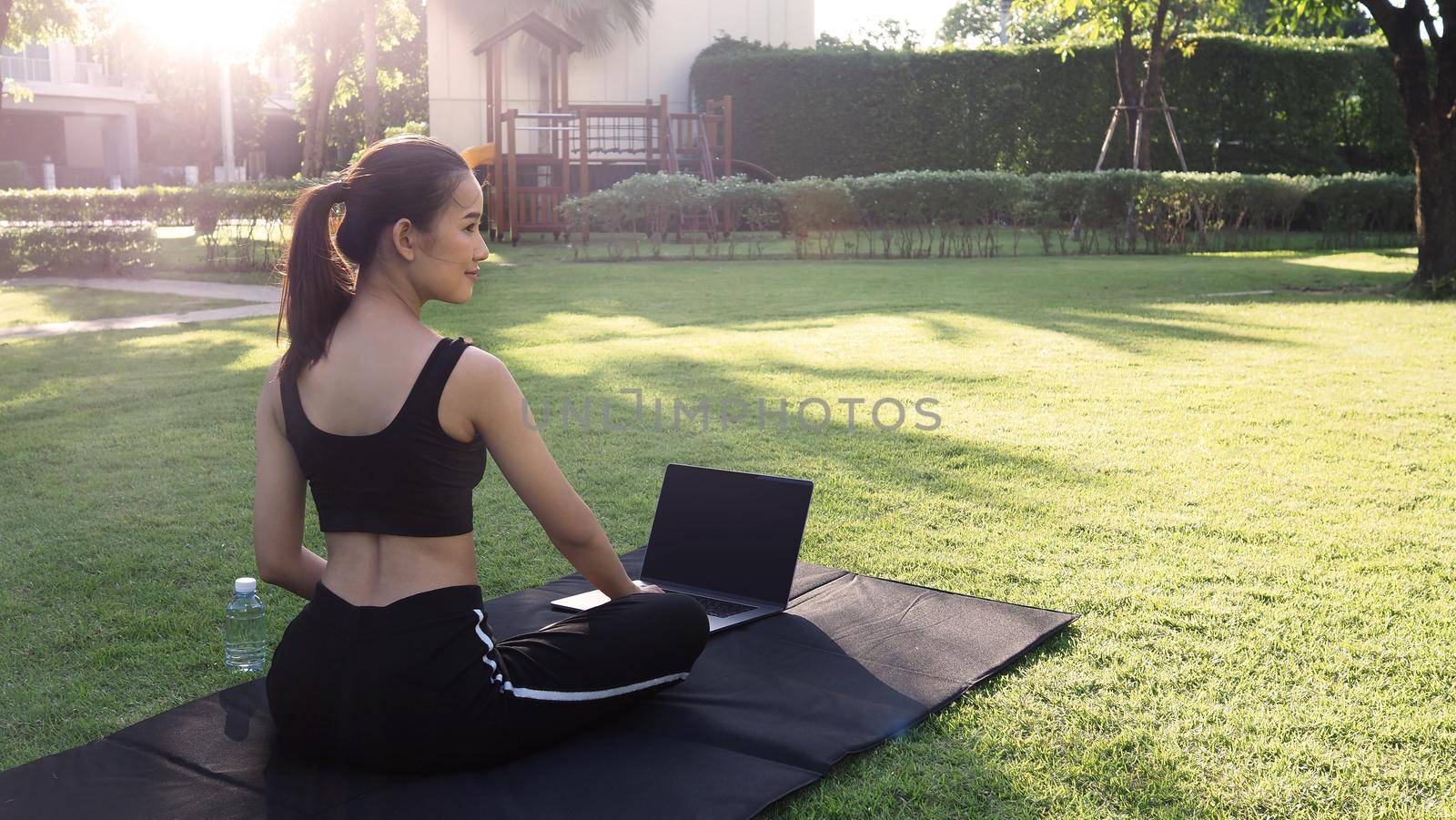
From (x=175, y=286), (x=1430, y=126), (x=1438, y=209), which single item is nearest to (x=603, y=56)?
(x=175, y=286)

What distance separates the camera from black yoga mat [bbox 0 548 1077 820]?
2.54 metres

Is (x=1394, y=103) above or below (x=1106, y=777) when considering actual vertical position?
above

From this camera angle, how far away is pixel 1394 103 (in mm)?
22859

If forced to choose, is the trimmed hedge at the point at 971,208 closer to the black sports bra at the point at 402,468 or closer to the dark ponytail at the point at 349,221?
the dark ponytail at the point at 349,221

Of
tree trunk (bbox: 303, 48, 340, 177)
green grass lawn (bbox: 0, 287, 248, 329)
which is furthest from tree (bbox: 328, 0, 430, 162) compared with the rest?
green grass lawn (bbox: 0, 287, 248, 329)

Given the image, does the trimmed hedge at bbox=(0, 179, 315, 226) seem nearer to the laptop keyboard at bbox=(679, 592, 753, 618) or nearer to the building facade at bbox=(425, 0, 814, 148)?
the building facade at bbox=(425, 0, 814, 148)

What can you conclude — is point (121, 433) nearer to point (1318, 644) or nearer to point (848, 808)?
point (848, 808)

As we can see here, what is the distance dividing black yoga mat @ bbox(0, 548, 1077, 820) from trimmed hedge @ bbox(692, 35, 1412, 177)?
20170 mm

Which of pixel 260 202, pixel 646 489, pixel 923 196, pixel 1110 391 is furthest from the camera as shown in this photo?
pixel 923 196

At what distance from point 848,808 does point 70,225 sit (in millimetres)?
15502

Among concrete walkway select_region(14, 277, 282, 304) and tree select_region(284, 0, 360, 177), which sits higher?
tree select_region(284, 0, 360, 177)

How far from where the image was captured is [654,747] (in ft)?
9.21

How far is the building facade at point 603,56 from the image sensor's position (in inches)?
892

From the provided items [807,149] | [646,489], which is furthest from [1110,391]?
[807,149]
